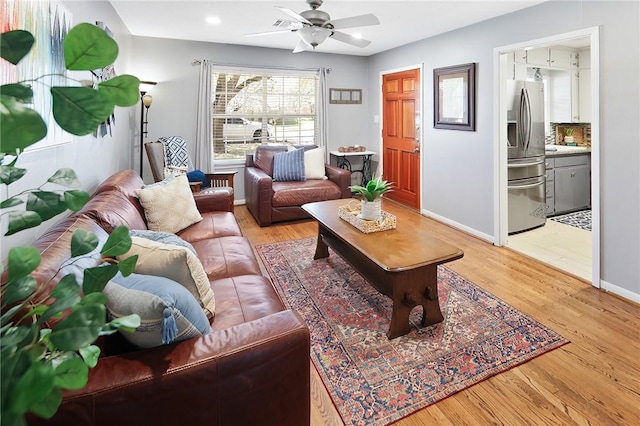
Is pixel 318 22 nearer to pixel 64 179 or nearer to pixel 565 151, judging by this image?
pixel 64 179

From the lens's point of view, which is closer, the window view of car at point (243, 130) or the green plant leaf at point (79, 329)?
the green plant leaf at point (79, 329)

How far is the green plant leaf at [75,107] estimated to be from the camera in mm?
551

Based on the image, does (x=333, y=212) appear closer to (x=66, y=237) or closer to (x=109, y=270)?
(x=66, y=237)

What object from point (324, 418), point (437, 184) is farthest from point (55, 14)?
point (437, 184)

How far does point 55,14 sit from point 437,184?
A: 13.6ft

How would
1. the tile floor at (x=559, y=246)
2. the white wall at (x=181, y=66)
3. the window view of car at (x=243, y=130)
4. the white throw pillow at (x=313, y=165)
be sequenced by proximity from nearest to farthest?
the tile floor at (x=559, y=246), the white wall at (x=181, y=66), the white throw pillow at (x=313, y=165), the window view of car at (x=243, y=130)

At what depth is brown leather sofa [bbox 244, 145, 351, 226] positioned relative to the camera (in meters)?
4.54

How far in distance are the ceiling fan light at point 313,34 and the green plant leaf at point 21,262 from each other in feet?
9.40

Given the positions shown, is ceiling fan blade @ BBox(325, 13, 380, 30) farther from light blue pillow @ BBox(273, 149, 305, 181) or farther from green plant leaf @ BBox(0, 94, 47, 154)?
green plant leaf @ BBox(0, 94, 47, 154)

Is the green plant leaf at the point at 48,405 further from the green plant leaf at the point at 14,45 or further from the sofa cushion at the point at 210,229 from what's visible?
the sofa cushion at the point at 210,229

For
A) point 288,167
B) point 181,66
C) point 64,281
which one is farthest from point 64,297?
point 181,66

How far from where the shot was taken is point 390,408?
171cm

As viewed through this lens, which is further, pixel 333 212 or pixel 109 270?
pixel 333 212

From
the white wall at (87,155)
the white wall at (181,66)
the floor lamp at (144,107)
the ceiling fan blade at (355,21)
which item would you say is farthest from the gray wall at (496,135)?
the white wall at (87,155)
